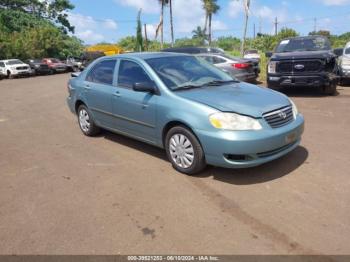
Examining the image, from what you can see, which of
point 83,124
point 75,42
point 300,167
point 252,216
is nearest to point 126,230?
point 252,216

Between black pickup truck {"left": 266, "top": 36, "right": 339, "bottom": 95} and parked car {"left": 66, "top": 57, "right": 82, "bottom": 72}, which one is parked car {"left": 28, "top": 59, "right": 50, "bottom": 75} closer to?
parked car {"left": 66, "top": 57, "right": 82, "bottom": 72}

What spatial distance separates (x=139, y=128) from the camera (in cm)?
527

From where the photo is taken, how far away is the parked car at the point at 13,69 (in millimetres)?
28109

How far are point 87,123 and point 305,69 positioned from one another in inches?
254

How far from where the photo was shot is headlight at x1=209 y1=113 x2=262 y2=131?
416 centimetres

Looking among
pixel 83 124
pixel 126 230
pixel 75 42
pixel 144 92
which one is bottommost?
pixel 126 230

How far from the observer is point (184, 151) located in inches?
181

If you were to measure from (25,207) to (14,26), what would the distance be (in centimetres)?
4354

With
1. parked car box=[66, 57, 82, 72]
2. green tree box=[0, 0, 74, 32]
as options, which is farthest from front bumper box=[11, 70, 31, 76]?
green tree box=[0, 0, 74, 32]

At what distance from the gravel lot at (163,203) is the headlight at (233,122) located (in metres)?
0.71

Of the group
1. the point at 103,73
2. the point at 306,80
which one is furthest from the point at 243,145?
the point at 306,80

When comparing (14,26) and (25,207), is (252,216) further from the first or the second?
(14,26)

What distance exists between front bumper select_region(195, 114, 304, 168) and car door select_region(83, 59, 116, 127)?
2.09 m

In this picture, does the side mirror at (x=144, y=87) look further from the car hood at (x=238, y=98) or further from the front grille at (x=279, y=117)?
the front grille at (x=279, y=117)
